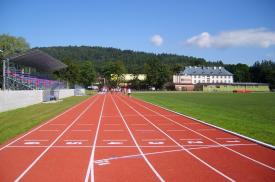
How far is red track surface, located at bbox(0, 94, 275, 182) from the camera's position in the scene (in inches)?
336

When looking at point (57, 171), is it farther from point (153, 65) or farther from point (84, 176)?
point (153, 65)

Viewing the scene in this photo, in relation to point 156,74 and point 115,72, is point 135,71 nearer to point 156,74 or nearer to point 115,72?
point 115,72

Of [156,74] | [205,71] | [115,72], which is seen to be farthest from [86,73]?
[205,71]

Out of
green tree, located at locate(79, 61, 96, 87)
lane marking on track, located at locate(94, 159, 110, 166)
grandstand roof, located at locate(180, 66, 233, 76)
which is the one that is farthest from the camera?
grandstand roof, located at locate(180, 66, 233, 76)

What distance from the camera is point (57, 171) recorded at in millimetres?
8898

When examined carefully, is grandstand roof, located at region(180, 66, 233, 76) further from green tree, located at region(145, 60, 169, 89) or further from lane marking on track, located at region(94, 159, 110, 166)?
lane marking on track, located at region(94, 159, 110, 166)

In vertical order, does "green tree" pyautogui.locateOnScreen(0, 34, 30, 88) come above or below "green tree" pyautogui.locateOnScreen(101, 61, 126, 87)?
above

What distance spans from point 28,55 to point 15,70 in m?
3.80

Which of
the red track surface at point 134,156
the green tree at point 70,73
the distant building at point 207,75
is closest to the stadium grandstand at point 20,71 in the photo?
the red track surface at point 134,156

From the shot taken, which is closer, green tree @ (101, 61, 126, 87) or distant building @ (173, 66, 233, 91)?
green tree @ (101, 61, 126, 87)

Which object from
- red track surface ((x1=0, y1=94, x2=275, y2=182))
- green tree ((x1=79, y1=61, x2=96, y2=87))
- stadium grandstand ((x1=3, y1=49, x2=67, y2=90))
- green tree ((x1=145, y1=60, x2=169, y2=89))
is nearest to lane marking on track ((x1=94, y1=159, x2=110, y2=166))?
red track surface ((x1=0, y1=94, x2=275, y2=182))

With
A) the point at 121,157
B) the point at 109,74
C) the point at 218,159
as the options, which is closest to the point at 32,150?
the point at 121,157

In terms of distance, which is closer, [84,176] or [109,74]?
[84,176]

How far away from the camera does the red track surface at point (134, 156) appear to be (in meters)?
8.53
